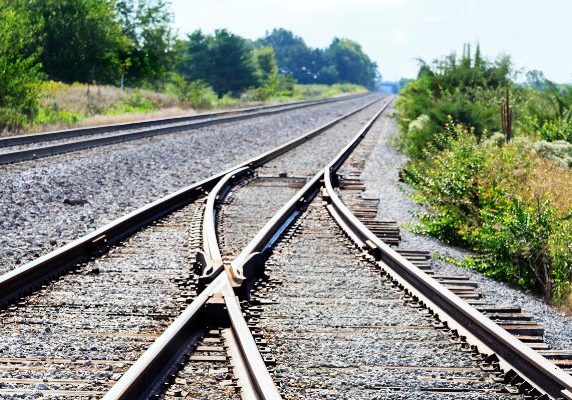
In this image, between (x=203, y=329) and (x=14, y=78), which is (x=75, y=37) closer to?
(x=14, y=78)

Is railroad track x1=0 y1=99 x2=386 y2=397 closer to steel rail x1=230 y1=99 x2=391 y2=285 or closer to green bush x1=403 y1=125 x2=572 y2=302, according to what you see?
steel rail x1=230 y1=99 x2=391 y2=285

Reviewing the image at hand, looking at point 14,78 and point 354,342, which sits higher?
point 14,78

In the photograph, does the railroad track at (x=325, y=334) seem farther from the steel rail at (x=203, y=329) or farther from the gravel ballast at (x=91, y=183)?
the gravel ballast at (x=91, y=183)

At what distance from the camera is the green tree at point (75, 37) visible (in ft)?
143

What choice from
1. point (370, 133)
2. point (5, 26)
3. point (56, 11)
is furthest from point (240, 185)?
point (56, 11)

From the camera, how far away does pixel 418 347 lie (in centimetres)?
545

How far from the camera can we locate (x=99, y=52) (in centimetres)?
4522

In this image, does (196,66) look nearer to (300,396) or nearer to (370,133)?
(370,133)

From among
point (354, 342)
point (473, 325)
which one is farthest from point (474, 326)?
point (354, 342)

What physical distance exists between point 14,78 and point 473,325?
73.1 feet

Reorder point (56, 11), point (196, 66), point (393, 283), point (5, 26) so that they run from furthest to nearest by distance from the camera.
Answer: point (196, 66) → point (56, 11) → point (5, 26) → point (393, 283)

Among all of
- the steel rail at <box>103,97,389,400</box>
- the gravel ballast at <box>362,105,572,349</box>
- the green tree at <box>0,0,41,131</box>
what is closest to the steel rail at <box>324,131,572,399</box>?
the gravel ballast at <box>362,105,572,349</box>

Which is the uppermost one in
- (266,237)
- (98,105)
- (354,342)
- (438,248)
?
(98,105)

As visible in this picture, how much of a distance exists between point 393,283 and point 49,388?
357cm
